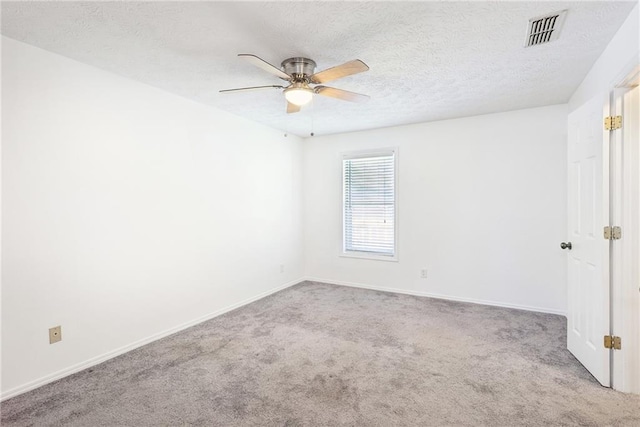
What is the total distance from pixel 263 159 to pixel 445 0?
3.16 m

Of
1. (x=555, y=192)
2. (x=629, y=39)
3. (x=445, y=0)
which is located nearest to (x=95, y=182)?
(x=445, y=0)

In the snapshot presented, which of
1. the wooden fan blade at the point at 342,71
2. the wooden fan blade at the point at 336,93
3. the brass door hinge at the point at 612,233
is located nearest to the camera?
the wooden fan blade at the point at 342,71

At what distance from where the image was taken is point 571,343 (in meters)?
2.69

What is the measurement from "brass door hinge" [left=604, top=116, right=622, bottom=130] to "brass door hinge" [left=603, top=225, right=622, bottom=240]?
0.69m

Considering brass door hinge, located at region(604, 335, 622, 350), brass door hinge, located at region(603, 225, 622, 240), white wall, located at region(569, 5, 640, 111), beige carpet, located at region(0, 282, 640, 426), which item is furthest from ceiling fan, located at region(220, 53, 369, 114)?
brass door hinge, located at region(604, 335, 622, 350)

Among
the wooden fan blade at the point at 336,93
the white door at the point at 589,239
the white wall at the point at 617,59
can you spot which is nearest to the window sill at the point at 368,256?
the white door at the point at 589,239

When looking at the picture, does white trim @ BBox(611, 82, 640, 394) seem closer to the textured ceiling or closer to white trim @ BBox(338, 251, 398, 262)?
the textured ceiling

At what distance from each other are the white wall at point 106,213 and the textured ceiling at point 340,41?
31 cm

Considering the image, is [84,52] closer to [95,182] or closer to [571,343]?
[95,182]

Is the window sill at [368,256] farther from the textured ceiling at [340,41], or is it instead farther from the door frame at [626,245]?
the door frame at [626,245]

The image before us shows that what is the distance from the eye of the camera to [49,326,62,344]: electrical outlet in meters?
2.36

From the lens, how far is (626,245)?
2.10 metres

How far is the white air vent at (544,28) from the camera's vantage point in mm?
1927

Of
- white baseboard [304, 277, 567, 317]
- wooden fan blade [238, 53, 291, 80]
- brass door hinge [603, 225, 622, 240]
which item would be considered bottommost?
white baseboard [304, 277, 567, 317]
